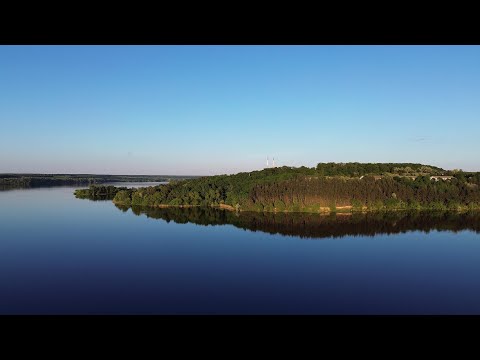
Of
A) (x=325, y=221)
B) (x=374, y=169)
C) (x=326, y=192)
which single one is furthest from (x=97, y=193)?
(x=374, y=169)

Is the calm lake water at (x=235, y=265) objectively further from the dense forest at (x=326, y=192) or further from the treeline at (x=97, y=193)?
the treeline at (x=97, y=193)

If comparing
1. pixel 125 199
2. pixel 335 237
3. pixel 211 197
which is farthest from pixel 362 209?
pixel 125 199

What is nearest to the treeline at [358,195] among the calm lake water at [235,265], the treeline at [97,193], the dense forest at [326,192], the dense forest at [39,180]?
the dense forest at [326,192]

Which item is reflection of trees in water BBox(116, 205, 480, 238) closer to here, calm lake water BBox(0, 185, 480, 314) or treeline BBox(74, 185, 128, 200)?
calm lake water BBox(0, 185, 480, 314)

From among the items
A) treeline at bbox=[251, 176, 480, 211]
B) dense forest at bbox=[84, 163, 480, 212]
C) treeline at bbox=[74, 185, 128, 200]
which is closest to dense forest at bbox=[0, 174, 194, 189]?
treeline at bbox=[74, 185, 128, 200]

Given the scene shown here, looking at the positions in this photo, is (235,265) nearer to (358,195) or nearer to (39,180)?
(358,195)
